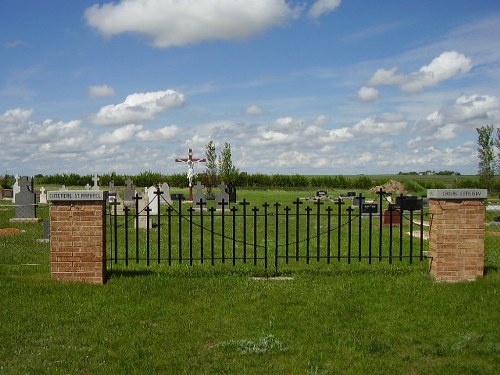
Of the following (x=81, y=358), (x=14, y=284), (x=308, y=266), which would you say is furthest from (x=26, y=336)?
(x=308, y=266)

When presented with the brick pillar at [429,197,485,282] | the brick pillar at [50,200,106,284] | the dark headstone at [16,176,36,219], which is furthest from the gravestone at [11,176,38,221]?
the brick pillar at [429,197,485,282]

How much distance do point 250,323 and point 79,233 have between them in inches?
120

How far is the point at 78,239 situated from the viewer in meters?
7.81

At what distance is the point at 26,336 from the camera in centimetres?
570

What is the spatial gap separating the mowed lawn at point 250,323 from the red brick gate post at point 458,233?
31 cm

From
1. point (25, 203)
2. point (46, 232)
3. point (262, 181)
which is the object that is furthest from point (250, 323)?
point (262, 181)

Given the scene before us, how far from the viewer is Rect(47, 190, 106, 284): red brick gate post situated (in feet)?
25.4

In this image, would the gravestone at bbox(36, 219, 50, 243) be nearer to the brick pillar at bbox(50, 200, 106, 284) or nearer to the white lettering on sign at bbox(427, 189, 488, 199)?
the brick pillar at bbox(50, 200, 106, 284)

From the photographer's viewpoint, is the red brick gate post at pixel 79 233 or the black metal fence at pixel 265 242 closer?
the red brick gate post at pixel 79 233

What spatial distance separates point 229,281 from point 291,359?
130 inches

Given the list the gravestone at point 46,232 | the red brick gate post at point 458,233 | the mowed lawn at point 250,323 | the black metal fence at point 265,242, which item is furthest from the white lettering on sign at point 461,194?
the gravestone at point 46,232

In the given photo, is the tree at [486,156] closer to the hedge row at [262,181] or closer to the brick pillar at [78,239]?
the hedge row at [262,181]

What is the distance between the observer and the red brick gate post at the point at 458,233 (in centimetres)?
804

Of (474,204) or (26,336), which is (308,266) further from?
(26,336)
